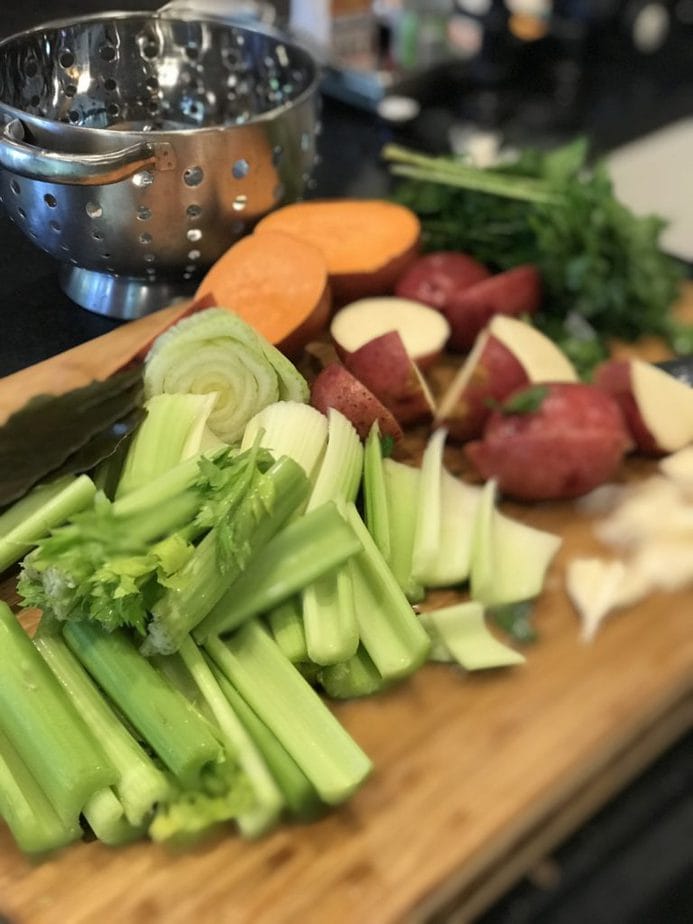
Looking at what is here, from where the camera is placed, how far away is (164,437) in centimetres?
A: 87

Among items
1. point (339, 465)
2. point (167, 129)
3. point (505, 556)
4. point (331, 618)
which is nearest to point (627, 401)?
point (505, 556)

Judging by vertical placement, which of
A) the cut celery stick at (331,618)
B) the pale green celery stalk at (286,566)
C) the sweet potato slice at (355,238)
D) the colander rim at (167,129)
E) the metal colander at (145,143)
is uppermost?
the colander rim at (167,129)

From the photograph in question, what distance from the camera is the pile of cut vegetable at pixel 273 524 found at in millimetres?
691

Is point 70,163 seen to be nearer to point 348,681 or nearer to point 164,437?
point 164,437

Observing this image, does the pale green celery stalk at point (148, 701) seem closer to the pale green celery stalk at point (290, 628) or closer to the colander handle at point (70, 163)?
the pale green celery stalk at point (290, 628)

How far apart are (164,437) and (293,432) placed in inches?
4.9

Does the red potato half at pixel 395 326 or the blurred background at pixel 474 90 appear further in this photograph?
the blurred background at pixel 474 90

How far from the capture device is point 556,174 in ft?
4.18

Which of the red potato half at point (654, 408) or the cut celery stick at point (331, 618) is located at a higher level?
the red potato half at point (654, 408)

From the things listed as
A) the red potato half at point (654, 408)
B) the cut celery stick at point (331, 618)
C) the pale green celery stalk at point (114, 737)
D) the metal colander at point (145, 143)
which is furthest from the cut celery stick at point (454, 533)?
the metal colander at point (145, 143)

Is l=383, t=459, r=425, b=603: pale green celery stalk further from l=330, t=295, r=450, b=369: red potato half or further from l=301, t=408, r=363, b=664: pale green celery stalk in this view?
l=330, t=295, r=450, b=369: red potato half

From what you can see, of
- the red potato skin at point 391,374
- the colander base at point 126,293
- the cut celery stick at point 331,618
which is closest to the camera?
the cut celery stick at point 331,618

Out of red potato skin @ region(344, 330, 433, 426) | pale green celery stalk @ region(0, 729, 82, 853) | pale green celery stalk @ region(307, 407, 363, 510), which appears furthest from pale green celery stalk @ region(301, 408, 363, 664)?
pale green celery stalk @ region(0, 729, 82, 853)

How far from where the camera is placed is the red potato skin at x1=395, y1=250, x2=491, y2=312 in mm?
1173
